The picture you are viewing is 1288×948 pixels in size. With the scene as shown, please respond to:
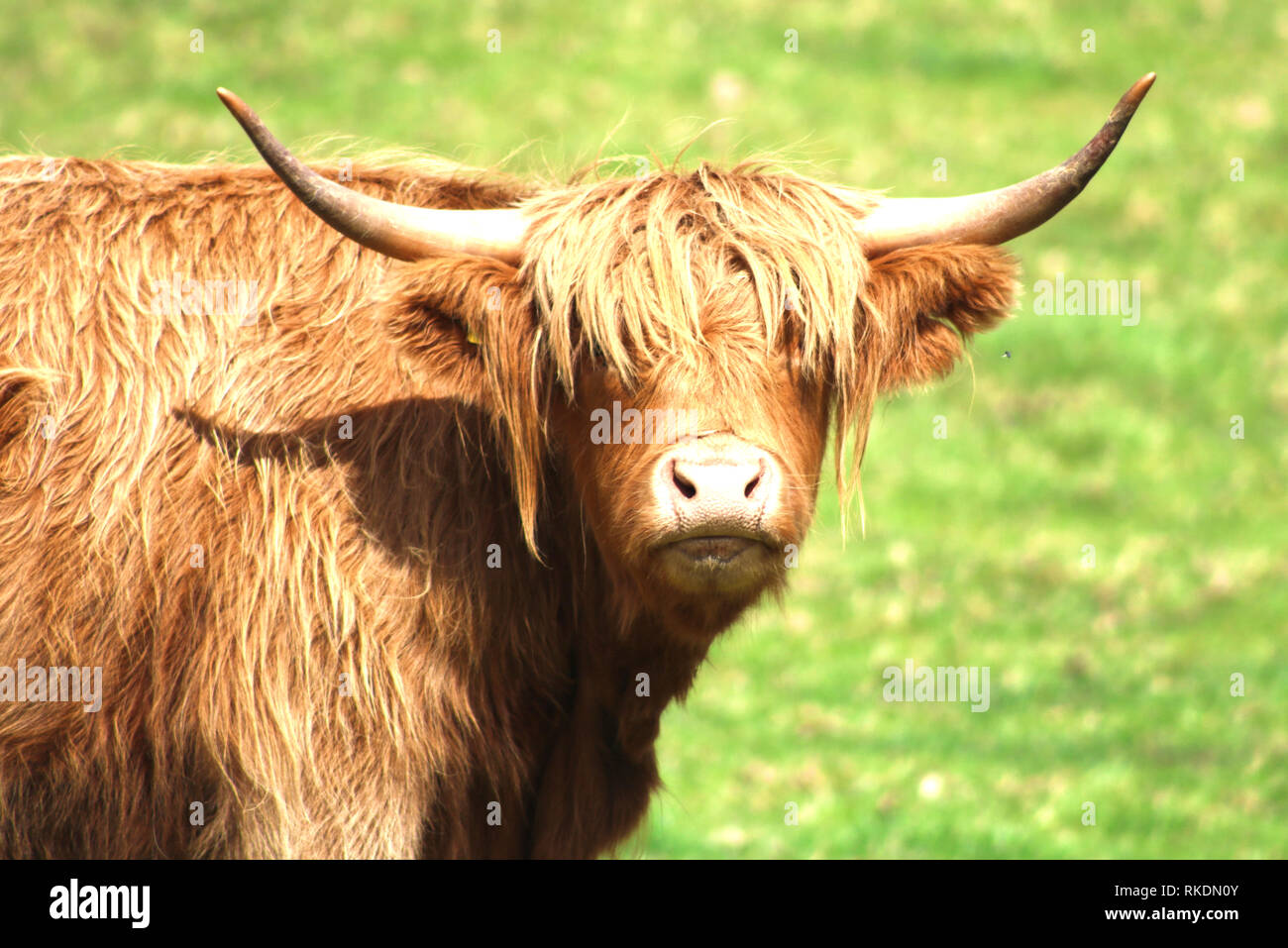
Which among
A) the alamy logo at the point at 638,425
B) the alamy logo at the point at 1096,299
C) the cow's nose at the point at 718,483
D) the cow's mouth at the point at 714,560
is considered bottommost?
the cow's mouth at the point at 714,560

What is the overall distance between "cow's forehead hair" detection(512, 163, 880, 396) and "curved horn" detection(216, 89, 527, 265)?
0.09m

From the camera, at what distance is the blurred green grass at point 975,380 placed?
6.57 m

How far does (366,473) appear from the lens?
13.1 feet

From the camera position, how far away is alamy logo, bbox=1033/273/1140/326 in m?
11.2

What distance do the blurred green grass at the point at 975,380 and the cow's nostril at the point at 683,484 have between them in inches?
34.4

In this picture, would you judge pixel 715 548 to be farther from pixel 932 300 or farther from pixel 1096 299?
pixel 1096 299

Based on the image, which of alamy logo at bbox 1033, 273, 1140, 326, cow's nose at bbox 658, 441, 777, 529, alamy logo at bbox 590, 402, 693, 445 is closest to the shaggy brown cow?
alamy logo at bbox 590, 402, 693, 445

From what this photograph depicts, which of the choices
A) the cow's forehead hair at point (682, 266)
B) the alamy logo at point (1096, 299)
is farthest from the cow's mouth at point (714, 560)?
the alamy logo at point (1096, 299)

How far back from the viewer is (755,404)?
12.1ft

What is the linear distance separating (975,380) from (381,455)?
372 centimetres

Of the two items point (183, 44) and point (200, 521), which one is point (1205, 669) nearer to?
point (200, 521)

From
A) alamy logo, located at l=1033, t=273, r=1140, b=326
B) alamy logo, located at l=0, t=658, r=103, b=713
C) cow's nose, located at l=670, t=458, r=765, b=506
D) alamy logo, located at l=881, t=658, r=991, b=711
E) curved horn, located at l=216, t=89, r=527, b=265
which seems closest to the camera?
cow's nose, located at l=670, t=458, r=765, b=506

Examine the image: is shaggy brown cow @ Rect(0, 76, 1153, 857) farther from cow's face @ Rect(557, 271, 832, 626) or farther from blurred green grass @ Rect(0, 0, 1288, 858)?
blurred green grass @ Rect(0, 0, 1288, 858)
